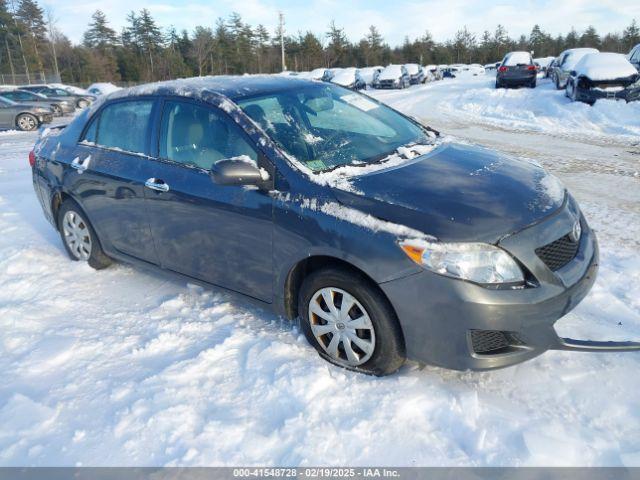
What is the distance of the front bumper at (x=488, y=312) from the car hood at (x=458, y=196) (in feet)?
0.40

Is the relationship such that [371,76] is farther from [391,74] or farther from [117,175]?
[117,175]

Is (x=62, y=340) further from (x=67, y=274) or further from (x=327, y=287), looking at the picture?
(x=327, y=287)

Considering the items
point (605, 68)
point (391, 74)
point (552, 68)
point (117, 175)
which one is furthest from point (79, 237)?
point (391, 74)

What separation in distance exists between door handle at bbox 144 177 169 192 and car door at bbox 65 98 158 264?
0.07 metres

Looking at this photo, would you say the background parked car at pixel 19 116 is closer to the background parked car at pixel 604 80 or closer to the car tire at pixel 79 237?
the car tire at pixel 79 237

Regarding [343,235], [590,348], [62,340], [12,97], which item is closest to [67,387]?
[62,340]

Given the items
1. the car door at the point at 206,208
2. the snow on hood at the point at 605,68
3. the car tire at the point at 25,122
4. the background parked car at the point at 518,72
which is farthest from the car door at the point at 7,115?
the background parked car at the point at 518,72

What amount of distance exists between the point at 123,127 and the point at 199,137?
1.04 m

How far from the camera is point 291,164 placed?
10.1ft

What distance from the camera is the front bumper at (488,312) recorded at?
2.48 meters

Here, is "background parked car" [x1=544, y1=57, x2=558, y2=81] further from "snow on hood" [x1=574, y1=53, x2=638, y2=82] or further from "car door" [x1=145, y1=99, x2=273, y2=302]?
"car door" [x1=145, y1=99, x2=273, y2=302]

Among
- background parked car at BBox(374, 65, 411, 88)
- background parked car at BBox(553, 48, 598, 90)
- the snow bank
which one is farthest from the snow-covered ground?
background parked car at BBox(374, 65, 411, 88)

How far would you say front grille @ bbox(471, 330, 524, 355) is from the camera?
255 cm

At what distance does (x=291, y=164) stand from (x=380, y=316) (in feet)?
3.53
